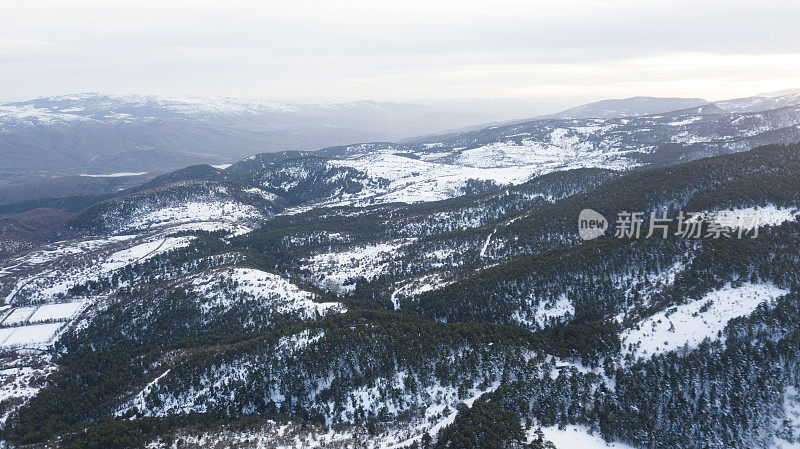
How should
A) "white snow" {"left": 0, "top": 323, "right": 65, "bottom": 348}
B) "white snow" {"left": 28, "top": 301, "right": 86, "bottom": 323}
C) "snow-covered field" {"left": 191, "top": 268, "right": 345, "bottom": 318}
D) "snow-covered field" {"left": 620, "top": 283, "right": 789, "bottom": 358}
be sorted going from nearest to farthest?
1. "snow-covered field" {"left": 620, "top": 283, "right": 789, "bottom": 358}
2. "snow-covered field" {"left": 191, "top": 268, "right": 345, "bottom": 318}
3. "white snow" {"left": 0, "top": 323, "right": 65, "bottom": 348}
4. "white snow" {"left": 28, "top": 301, "right": 86, "bottom": 323}

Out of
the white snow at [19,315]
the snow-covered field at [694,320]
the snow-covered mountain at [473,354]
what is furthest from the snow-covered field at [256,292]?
the snow-covered field at [694,320]

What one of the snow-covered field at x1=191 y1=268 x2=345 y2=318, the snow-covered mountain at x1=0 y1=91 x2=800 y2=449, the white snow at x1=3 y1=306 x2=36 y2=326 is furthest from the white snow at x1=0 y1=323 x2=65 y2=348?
the snow-covered field at x1=191 y1=268 x2=345 y2=318

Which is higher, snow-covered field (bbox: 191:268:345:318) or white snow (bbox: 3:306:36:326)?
snow-covered field (bbox: 191:268:345:318)

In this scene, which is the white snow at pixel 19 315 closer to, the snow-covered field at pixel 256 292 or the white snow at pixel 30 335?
the white snow at pixel 30 335

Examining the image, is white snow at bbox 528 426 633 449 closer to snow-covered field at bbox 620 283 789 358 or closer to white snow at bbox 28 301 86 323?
snow-covered field at bbox 620 283 789 358

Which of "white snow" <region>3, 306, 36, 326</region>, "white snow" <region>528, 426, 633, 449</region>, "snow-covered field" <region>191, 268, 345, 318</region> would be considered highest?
"snow-covered field" <region>191, 268, 345, 318</region>

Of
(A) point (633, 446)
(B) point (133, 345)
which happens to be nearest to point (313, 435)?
(A) point (633, 446)

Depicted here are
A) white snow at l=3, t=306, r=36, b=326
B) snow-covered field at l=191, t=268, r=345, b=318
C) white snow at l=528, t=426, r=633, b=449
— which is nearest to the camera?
white snow at l=528, t=426, r=633, b=449

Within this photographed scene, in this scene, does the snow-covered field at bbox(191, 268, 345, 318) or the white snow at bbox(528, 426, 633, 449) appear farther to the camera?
the snow-covered field at bbox(191, 268, 345, 318)

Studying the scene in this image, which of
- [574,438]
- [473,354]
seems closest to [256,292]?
[473,354]

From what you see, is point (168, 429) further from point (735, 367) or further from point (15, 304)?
point (15, 304)
